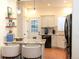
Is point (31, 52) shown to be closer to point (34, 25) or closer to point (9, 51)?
point (9, 51)

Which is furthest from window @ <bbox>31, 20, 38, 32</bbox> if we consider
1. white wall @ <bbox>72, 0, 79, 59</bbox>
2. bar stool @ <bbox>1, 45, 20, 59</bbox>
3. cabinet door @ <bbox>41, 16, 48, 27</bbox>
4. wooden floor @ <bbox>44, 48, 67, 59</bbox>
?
white wall @ <bbox>72, 0, 79, 59</bbox>

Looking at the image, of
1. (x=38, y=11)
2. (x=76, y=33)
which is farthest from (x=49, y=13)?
(x=76, y=33)

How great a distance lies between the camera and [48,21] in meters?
10.4

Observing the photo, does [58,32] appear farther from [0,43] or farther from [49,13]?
[0,43]

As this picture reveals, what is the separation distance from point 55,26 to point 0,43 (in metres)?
6.25

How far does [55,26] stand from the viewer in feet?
34.3

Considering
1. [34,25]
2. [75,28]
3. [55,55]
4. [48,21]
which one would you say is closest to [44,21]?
[48,21]

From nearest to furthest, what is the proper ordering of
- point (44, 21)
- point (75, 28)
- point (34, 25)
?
point (75, 28) < point (34, 25) < point (44, 21)

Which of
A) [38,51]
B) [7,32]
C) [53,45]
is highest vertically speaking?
[7,32]

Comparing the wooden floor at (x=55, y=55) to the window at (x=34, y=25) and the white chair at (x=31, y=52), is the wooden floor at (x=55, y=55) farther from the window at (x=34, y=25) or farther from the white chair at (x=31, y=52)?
the white chair at (x=31, y=52)

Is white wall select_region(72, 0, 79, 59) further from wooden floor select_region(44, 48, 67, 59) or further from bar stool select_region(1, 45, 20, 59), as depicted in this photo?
wooden floor select_region(44, 48, 67, 59)

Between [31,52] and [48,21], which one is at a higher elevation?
[48,21]

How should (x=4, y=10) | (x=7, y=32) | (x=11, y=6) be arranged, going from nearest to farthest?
1. (x=4, y=10)
2. (x=7, y=32)
3. (x=11, y=6)

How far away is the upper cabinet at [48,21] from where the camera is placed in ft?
34.2
